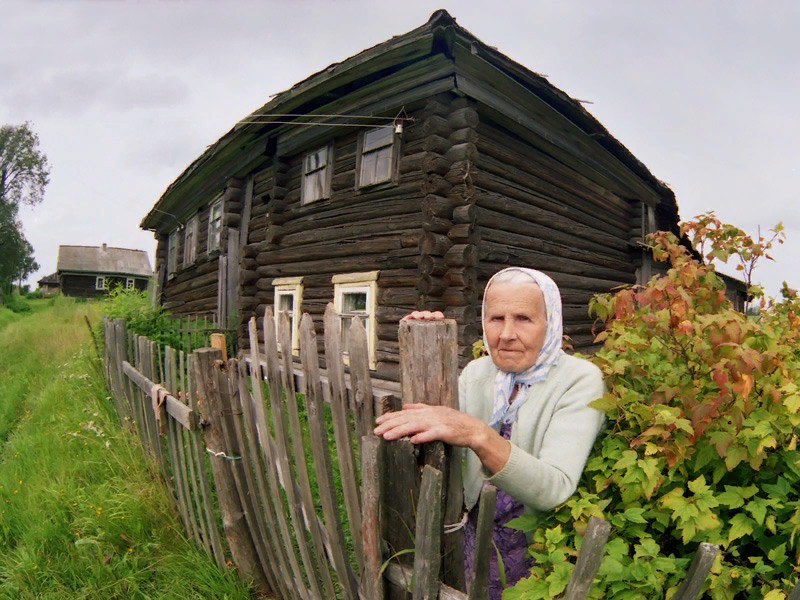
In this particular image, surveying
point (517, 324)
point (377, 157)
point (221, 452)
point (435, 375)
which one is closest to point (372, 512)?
point (435, 375)

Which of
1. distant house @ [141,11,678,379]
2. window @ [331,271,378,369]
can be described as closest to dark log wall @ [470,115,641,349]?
distant house @ [141,11,678,379]

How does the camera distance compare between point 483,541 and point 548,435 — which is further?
point 548,435

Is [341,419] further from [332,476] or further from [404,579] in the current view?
[404,579]

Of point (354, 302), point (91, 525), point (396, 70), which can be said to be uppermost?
point (396, 70)

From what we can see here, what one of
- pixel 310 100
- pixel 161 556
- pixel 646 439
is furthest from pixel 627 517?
pixel 310 100

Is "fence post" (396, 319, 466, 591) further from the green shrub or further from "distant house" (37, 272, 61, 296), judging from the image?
"distant house" (37, 272, 61, 296)

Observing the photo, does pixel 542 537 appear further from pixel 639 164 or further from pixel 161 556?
pixel 639 164

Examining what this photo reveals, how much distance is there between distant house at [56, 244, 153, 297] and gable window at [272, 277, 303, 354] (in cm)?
3703

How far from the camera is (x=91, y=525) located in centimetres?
327

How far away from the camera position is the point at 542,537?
1280mm

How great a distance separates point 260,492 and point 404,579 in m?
1.17

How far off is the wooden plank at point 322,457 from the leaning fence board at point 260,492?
550mm

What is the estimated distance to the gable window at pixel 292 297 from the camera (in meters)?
8.56

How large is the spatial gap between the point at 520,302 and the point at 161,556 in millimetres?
2896
